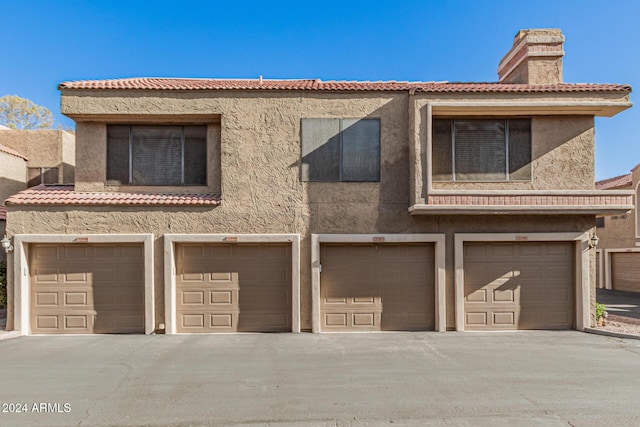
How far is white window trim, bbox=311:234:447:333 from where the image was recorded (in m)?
10.1

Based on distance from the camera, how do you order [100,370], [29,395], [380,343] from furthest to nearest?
[380,343] < [100,370] < [29,395]

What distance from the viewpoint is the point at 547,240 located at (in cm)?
1042

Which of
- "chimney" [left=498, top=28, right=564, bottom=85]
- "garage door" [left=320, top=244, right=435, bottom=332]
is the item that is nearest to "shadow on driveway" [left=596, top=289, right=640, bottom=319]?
"garage door" [left=320, top=244, right=435, bottom=332]

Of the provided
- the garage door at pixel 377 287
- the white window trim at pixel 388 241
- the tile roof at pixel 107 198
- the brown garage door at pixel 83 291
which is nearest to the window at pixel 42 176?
the tile roof at pixel 107 198

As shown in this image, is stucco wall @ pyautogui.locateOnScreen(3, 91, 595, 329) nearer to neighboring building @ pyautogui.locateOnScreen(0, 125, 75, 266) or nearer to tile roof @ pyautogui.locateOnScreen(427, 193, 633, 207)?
tile roof @ pyautogui.locateOnScreen(427, 193, 633, 207)

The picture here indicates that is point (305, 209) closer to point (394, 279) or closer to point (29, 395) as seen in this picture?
point (394, 279)

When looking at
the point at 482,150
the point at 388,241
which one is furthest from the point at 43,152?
the point at 482,150

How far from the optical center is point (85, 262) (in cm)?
1015

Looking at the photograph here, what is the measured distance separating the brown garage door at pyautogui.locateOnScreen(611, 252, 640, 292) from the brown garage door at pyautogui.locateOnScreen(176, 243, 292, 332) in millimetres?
19960

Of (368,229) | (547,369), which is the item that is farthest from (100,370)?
(547,369)

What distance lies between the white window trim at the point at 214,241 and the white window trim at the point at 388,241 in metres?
0.41

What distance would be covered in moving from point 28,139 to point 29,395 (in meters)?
15.2

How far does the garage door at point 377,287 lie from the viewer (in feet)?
34.1

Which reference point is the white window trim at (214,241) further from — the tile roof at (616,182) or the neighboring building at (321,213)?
the tile roof at (616,182)
